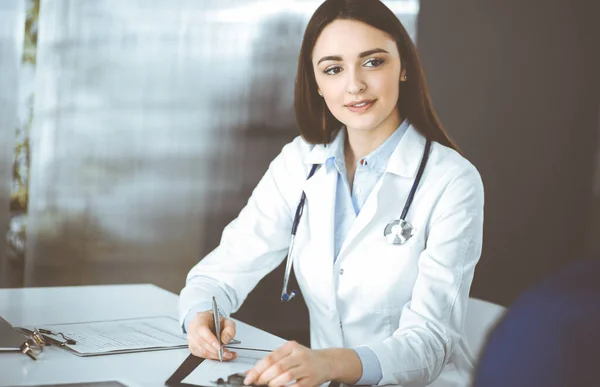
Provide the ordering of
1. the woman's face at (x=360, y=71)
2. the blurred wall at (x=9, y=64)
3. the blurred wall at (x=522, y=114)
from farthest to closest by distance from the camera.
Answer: the blurred wall at (x=522, y=114) → the blurred wall at (x=9, y=64) → the woman's face at (x=360, y=71)

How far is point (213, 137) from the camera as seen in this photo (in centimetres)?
307

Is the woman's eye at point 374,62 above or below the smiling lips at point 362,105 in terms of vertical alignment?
above

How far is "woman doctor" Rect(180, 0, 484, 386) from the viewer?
1.58 metres

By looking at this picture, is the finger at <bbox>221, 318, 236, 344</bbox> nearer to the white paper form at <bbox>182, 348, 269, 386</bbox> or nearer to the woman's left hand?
the white paper form at <bbox>182, 348, 269, 386</bbox>

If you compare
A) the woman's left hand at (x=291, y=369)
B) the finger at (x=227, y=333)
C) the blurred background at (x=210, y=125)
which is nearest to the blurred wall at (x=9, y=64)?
the blurred background at (x=210, y=125)

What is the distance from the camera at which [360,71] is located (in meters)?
1.80

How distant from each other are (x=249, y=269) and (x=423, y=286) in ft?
1.68

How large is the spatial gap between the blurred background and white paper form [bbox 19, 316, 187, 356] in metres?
1.36

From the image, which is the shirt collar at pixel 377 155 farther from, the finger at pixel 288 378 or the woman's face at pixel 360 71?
the finger at pixel 288 378

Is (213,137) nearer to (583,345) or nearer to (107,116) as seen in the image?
(107,116)

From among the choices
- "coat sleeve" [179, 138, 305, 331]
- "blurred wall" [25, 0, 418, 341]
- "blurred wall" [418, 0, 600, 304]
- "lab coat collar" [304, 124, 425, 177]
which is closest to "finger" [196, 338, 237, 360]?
"coat sleeve" [179, 138, 305, 331]

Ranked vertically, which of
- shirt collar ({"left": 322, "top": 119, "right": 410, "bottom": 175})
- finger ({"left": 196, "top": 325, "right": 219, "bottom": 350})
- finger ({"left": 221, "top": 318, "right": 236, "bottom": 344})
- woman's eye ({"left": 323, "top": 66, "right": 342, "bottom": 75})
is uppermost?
woman's eye ({"left": 323, "top": 66, "right": 342, "bottom": 75})

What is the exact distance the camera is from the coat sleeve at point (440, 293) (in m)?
1.36

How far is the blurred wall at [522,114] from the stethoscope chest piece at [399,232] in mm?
1845
